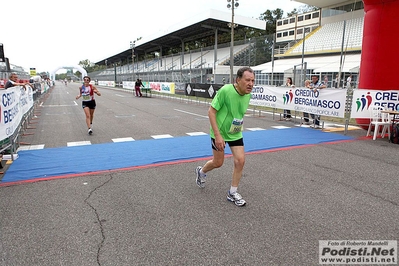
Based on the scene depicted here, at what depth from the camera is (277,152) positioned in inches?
277

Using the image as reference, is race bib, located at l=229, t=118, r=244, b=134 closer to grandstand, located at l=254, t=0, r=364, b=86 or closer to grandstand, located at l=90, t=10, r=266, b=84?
grandstand, located at l=254, t=0, r=364, b=86

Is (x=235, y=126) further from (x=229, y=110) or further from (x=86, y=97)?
(x=86, y=97)

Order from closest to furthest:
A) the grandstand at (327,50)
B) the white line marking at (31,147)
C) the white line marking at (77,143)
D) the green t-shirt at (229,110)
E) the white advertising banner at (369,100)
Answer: the green t-shirt at (229,110), the white line marking at (31,147), the white line marking at (77,143), the white advertising banner at (369,100), the grandstand at (327,50)

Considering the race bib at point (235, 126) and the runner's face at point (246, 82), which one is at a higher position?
the runner's face at point (246, 82)

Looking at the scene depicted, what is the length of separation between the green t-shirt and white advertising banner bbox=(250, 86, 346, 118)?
7.15 m

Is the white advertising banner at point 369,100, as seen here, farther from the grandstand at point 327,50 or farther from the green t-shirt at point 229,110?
the grandstand at point 327,50

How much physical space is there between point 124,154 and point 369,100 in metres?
7.67

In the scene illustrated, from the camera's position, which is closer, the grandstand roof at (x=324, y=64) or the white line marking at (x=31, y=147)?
the white line marking at (x=31, y=147)

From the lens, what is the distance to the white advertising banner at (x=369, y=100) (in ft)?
28.4

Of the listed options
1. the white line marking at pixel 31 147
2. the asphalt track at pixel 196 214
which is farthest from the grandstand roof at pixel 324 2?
the white line marking at pixel 31 147

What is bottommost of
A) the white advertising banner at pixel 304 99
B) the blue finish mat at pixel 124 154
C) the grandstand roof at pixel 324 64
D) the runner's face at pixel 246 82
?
the blue finish mat at pixel 124 154

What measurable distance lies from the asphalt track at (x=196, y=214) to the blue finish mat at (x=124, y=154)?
31cm

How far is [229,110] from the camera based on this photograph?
391 centimetres

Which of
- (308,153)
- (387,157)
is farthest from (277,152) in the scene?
(387,157)
